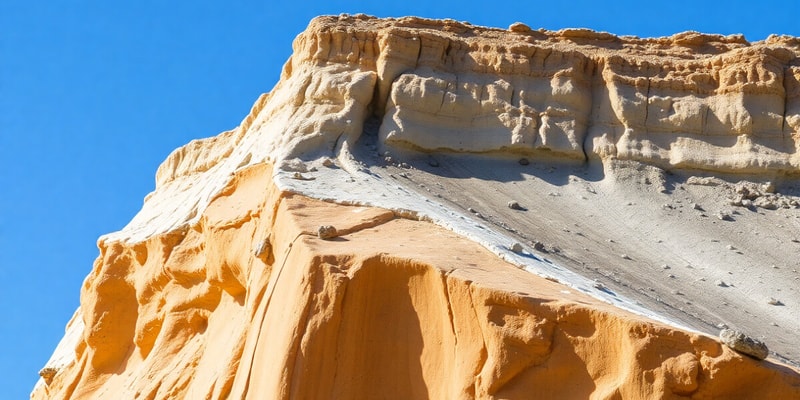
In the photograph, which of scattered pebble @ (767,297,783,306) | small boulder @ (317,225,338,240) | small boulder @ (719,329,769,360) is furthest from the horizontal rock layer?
small boulder @ (719,329,769,360)

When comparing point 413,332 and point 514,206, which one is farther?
point 514,206

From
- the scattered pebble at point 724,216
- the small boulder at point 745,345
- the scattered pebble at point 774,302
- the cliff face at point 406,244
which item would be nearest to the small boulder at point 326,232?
the cliff face at point 406,244

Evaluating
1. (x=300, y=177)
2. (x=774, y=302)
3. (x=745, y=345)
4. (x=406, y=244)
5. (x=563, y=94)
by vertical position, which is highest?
(x=563, y=94)

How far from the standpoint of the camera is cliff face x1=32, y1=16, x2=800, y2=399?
12242mm

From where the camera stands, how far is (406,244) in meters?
14.3

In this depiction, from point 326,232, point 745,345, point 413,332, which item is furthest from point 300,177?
point 745,345

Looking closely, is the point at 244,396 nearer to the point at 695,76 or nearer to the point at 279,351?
the point at 279,351

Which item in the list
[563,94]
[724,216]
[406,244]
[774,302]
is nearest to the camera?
[406,244]

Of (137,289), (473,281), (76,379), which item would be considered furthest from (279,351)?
(76,379)

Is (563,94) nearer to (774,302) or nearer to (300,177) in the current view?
(774,302)

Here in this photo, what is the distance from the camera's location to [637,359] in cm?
1171

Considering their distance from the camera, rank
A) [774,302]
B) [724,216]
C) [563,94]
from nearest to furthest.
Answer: [774,302] → [724,216] → [563,94]

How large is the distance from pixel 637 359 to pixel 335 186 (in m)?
6.39

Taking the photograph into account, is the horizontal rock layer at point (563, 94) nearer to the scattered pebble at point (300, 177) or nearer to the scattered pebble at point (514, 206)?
the scattered pebble at point (514, 206)
